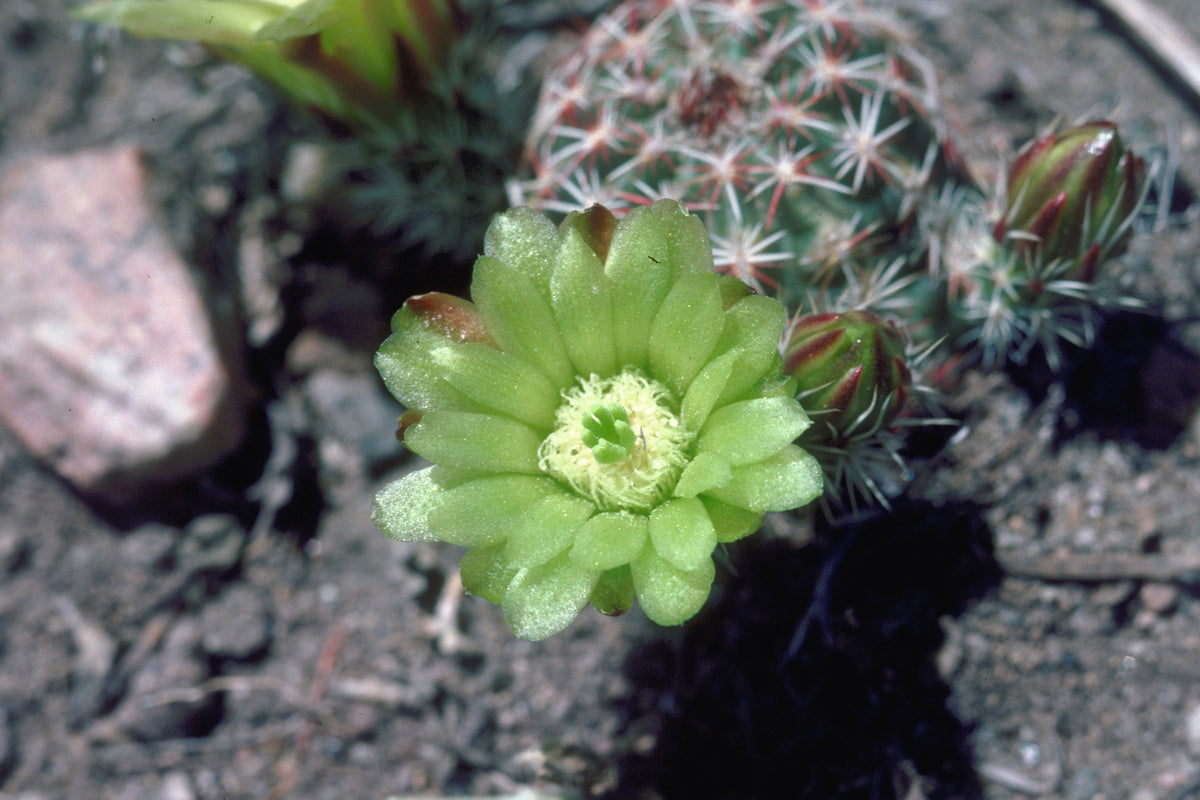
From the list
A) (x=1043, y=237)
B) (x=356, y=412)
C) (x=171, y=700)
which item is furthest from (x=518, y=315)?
(x=171, y=700)

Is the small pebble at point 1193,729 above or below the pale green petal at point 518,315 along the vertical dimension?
below

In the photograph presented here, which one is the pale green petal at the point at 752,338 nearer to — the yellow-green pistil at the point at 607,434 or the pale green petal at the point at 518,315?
the yellow-green pistil at the point at 607,434

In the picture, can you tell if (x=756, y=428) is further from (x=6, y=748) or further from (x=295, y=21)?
(x=6, y=748)

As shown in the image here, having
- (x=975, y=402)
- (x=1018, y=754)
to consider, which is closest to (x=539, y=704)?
(x=1018, y=754)

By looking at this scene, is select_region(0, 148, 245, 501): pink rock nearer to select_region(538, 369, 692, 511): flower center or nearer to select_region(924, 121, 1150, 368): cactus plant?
select_region(538, 369, 692, 511): flower center

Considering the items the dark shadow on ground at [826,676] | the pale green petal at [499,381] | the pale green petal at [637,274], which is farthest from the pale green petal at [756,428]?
the dark shadow on ground at [826,676]
